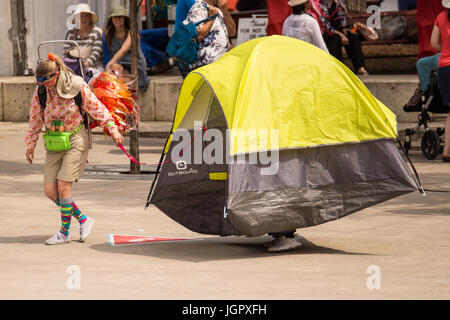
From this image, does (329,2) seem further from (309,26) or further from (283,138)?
(283,138)

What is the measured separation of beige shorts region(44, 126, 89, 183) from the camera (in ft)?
27.9

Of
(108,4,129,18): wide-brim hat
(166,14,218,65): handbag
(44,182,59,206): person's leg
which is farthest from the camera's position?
(108,4,129,18): wide-brim hat

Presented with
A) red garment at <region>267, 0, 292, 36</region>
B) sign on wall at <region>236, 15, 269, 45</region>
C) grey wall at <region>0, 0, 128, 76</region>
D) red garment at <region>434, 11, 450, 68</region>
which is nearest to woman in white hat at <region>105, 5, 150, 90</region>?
sign on wall at <region>236, 15, 269, 45</region>

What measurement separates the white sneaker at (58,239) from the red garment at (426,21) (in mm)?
9450

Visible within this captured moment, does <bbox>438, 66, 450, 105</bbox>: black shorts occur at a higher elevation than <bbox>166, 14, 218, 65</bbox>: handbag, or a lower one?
lower

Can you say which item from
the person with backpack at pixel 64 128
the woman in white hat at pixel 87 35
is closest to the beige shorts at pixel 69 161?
the person with backpack at pixel 64 128

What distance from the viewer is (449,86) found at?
12.6 metres

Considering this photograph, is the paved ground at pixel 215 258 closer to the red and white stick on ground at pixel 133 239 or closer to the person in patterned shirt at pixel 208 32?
the red and white stick on ground at pixel 133 239

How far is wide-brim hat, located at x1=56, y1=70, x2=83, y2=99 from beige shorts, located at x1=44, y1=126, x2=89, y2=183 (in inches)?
12.5

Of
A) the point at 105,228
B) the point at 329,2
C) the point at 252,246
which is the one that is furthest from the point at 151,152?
the point at 252,246

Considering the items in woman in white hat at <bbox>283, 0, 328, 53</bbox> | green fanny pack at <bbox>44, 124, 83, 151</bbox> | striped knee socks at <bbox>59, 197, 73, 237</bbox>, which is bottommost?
striped knee socks at <bbox>59, 197, 73, 237</bbox>

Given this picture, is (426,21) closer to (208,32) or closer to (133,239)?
(208,32)

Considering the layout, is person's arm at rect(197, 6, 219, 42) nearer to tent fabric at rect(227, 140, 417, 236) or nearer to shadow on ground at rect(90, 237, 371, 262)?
shadow on ground at rect(90, 237, 371, 262)

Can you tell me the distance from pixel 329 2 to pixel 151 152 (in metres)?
3.96
